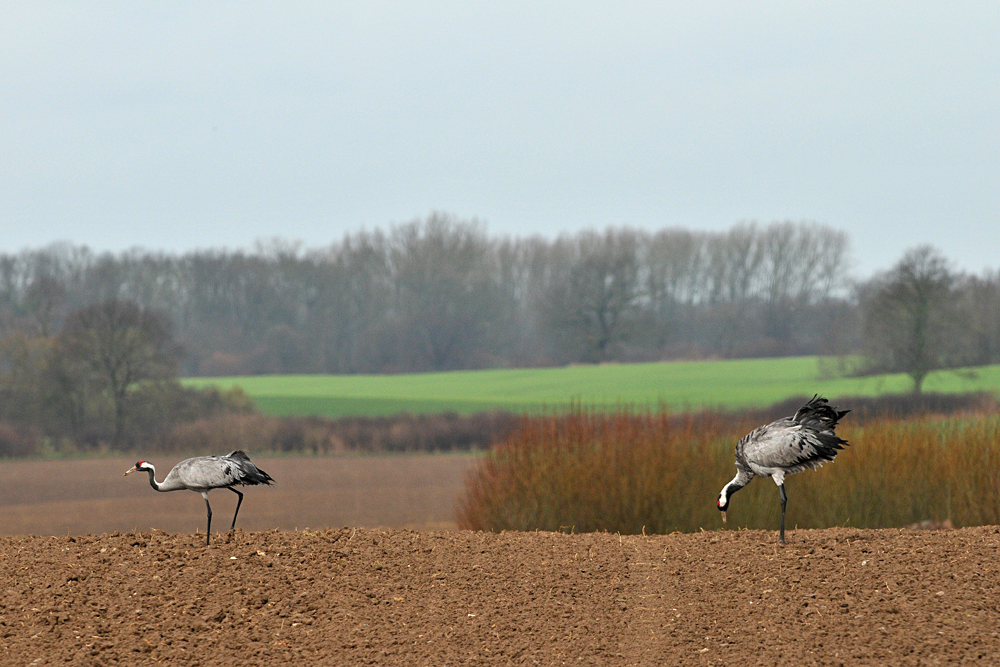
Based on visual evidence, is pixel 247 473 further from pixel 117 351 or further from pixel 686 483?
pixel 117 351

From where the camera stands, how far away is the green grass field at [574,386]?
132 feet

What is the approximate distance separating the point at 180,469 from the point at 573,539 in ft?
9.84

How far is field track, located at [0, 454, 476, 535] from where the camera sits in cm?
1652

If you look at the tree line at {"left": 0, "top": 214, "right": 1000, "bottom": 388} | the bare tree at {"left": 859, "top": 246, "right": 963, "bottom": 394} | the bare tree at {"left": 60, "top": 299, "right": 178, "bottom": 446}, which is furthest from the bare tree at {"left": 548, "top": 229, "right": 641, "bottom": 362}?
the bare tree at {"left": 60, "top": 299, "right": 178, "bottom": 446}

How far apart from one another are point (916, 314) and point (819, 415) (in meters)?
31.2

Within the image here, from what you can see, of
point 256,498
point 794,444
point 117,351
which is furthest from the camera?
point 117,351

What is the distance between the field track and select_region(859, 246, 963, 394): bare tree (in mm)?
17586

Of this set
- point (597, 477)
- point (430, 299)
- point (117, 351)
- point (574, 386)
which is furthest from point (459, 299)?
point (597, 477)

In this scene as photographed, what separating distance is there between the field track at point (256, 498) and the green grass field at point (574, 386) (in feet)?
41.8

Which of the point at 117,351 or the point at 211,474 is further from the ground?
the point at 117,351

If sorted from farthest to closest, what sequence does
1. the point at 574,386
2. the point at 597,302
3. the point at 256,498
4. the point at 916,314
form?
the point at 597,302 < the point at 574,386 < the point at 916,314 < the point at 256,498

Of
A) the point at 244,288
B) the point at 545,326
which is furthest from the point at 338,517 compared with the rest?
the point at 244,288

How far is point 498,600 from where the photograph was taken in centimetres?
604

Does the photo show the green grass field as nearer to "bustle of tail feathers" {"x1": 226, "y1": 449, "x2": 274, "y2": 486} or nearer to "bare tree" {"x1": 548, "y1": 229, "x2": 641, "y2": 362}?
"bare tree" {"x1": 548, "y1": 229, "x2": 641, "y2": 362}
